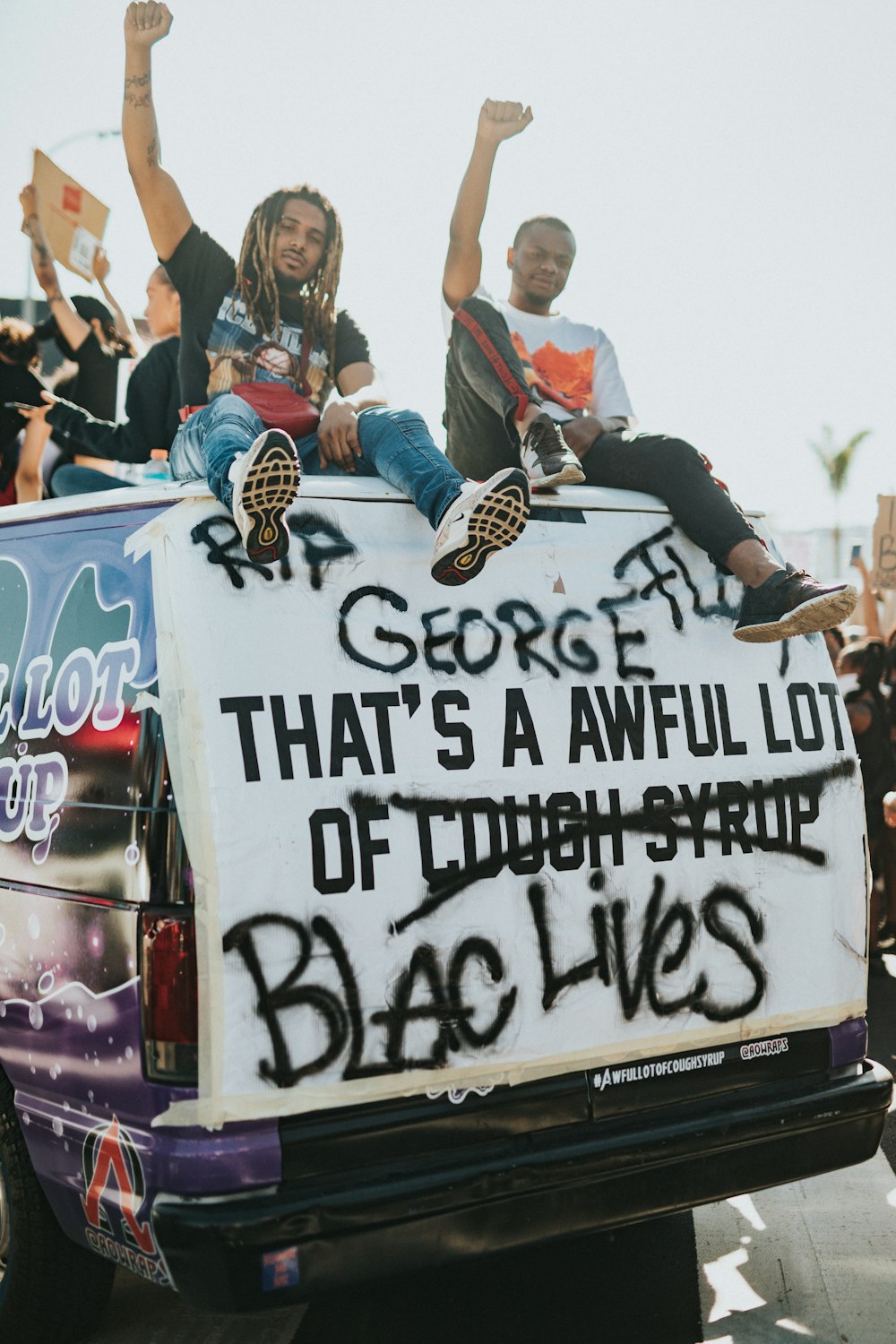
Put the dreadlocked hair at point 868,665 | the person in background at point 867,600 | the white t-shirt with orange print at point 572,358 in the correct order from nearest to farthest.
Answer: the white t-shirt with orange print at point 572,358 → the dreadlocked hair at point 868,665 → the person in background at point 867,600

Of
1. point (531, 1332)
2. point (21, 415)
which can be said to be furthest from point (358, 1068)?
point (21, 415)

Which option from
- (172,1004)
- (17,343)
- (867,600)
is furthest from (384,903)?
(867,600)

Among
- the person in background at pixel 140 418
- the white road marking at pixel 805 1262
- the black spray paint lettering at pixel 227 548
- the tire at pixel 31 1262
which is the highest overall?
the person in background at pixel 140 418

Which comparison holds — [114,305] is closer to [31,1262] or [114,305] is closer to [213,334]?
[213,334]

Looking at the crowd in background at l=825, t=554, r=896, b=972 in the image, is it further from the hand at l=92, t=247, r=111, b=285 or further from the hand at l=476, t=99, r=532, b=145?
the hand at l=92, t=247, r=111, b=285

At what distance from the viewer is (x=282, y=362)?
4652 mm

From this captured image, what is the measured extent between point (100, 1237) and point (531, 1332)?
123 cm

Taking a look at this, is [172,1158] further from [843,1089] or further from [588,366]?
[588,366]

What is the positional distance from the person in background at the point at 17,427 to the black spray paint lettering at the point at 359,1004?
177 inches

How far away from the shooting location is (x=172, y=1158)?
268 centimetres

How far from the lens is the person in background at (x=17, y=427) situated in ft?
21.9

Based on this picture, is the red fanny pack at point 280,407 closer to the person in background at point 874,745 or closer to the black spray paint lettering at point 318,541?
the black spray paint lettering at point 318,541

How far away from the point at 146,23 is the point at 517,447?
6.05 feet

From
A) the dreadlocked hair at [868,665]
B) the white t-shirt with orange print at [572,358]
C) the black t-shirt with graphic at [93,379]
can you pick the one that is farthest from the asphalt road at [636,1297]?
the black t-shirt with graphic at [93,379]
